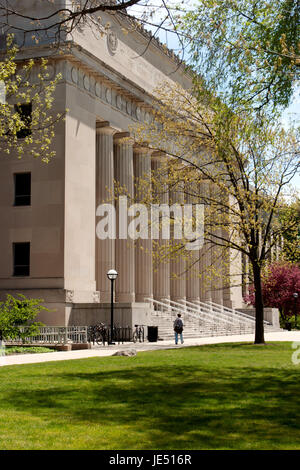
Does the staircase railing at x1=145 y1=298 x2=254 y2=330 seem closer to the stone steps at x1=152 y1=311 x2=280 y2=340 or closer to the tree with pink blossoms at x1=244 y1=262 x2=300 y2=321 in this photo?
the stone steps at x1=152 y1=311 x2=280 y2=340

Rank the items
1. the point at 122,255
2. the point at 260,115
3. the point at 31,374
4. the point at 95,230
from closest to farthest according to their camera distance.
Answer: the point at 31,374 → the point at 260,115 → the point at 95,230 → the point at 122,255

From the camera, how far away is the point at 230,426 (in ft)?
30.4

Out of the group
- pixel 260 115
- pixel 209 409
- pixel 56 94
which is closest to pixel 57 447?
pixel 209 409

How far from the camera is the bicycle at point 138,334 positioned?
34375 millimetres

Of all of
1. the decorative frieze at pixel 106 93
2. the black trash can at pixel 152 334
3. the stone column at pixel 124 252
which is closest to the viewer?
the black trash can at pixel 152 334

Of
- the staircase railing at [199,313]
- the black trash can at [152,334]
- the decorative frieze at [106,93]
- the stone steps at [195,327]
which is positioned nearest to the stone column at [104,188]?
the decorative frieze at [106,93]

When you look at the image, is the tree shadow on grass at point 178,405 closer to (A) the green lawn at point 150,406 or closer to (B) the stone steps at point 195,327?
(A) the green lawn at point 150,406

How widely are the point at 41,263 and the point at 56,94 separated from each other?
10.4 m

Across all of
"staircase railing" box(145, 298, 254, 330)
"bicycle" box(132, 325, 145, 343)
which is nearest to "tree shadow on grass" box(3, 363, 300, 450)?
"bicycle" box(132, 325, 145, 343)

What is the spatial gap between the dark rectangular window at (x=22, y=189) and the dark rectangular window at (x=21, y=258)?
2653mm

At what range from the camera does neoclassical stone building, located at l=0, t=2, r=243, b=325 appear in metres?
37.1

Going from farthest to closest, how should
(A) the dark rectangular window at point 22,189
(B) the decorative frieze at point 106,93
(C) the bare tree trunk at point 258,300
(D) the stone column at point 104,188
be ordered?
1. (D) the stone column at point 104,188
2. (B) the decorative frieze at point 106,93
3. (A) the dark rectangular window at point 22,189
4. (C) the bare tree trunk at point 258,300

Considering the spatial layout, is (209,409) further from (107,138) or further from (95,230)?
(107,138)

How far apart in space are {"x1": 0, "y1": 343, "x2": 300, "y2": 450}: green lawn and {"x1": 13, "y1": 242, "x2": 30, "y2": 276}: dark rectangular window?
65.5 feet
